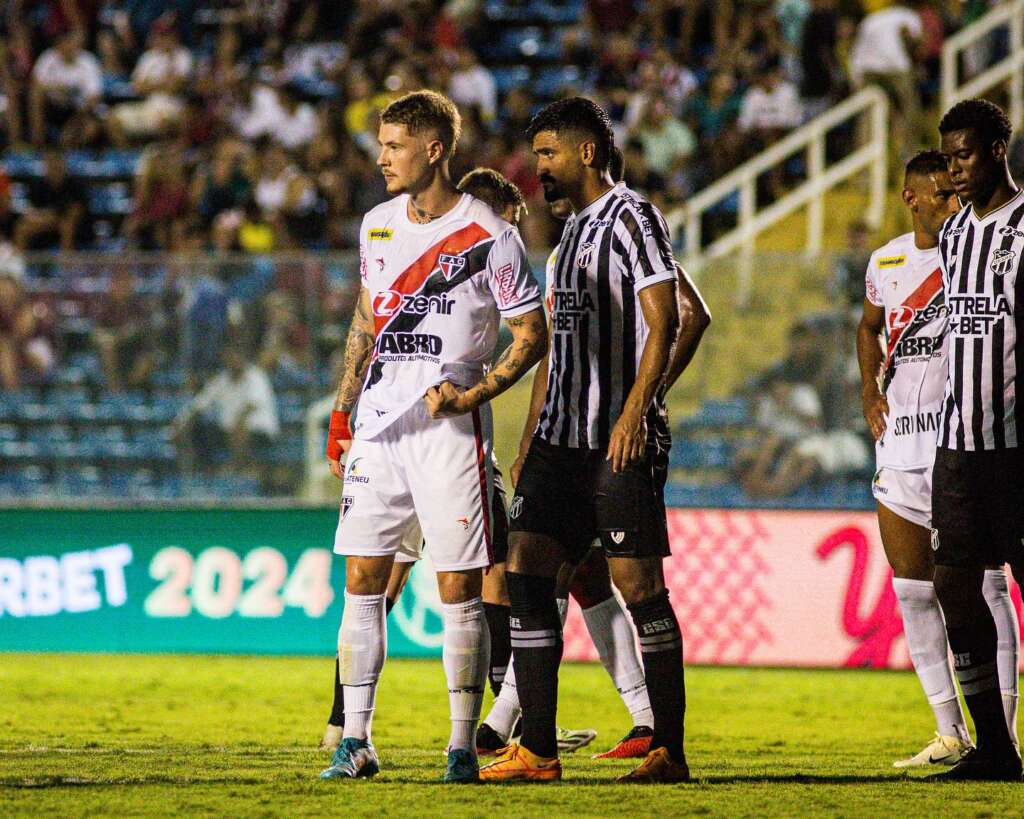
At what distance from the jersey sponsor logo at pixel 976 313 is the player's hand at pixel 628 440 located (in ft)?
4.02

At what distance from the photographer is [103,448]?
11664mm

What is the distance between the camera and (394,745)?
7.42 meters

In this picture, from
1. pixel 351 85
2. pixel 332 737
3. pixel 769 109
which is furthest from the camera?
pixel 351 85

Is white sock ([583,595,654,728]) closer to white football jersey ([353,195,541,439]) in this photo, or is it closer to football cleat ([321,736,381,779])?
football cleat ([321,736,381,779])

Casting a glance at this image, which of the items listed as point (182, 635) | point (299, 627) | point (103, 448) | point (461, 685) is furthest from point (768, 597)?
point (461, 685)

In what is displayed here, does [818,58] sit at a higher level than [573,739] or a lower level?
higher

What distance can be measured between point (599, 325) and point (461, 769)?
1568mm

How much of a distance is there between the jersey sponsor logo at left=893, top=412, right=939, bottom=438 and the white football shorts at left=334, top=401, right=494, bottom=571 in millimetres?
1890

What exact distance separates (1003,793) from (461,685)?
1832mm

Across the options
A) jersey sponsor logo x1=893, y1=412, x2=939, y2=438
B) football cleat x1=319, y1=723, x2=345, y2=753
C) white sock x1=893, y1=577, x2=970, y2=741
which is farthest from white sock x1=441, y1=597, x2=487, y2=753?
jersey sponsor logo x1=893, y1=412, x2=939, y2=438

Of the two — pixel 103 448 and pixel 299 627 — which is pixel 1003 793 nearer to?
pixel 299 627

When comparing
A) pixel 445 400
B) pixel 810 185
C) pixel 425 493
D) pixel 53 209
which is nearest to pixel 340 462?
pixel 425 493

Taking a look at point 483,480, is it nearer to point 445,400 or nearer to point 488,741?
point 445,400

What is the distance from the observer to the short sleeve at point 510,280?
232 inches
